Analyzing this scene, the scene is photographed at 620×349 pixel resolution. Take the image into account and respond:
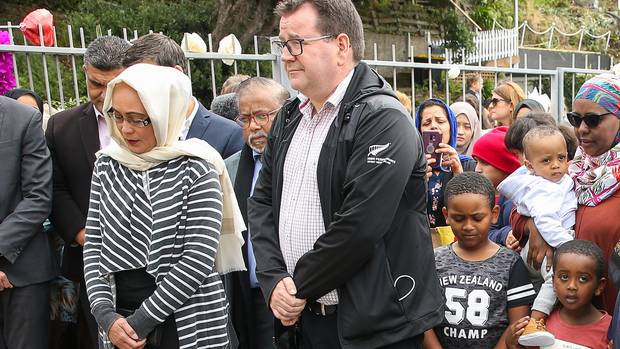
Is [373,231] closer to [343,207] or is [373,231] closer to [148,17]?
[343,207]

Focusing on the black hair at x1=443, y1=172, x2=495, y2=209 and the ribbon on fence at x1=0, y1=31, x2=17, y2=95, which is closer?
the black hair at x1=443, y1=172, x2=495, y2=209

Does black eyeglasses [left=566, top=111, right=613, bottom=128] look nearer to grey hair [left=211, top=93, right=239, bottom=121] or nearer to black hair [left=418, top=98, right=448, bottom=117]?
black hair [left=418, top=98, right=448, bottom=117]

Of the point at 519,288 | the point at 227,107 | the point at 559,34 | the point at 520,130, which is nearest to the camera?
the point at 519,288

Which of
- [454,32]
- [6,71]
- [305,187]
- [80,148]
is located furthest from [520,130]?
[454,32]

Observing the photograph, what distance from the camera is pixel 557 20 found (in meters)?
25.3

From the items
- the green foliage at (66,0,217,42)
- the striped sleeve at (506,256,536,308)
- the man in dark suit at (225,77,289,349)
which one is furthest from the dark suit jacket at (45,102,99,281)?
the green foliage at (66,0,217,42)

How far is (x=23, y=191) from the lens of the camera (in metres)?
3.55

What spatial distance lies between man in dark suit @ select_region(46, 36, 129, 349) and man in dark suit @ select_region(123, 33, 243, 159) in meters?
0.18

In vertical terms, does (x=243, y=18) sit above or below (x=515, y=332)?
above

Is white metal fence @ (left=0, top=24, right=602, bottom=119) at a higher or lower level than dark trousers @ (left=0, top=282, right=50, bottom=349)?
higher

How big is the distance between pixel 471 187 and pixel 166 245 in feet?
4.72

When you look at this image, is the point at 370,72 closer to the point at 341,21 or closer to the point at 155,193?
the point at 341,21

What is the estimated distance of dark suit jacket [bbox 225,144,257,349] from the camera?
3.45 m

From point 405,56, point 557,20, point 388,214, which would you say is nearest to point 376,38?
point 405,56
